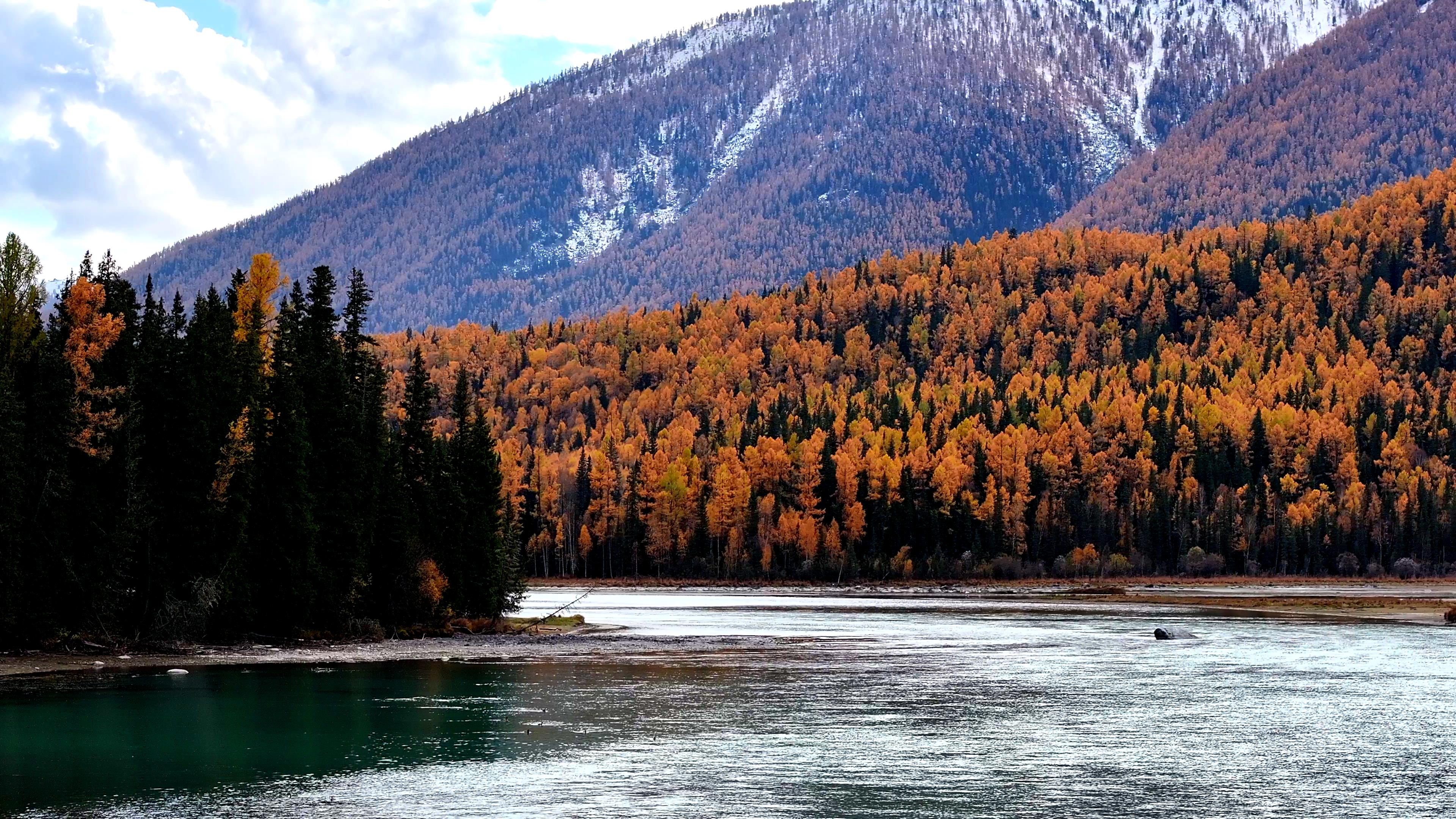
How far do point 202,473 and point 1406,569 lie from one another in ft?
496

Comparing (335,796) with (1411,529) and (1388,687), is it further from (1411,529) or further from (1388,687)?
(1411,529)

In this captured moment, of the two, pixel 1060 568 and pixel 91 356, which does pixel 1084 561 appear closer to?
pixel 1060 568

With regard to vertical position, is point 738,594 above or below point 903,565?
below

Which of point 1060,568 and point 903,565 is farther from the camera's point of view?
point 1060,568

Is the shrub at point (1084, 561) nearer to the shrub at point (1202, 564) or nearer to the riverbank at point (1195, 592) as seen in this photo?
the riverbank at point (1195, 592)

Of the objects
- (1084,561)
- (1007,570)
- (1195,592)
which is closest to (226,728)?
(1195,592)

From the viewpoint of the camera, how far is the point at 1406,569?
622ft

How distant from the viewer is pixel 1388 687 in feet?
214

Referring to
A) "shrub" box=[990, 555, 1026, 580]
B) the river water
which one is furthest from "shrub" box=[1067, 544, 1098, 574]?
the river water

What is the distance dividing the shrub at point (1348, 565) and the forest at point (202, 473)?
129 m

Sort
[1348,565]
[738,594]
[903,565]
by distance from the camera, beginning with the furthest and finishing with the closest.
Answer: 1. [903,565]
2. [1348,565]
3. [738,594]

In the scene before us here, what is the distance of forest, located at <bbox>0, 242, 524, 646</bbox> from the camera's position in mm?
73500

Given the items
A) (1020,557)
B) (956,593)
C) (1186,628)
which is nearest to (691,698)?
(1186,628)

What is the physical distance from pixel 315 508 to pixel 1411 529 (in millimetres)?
150877
